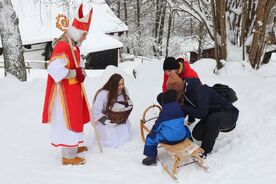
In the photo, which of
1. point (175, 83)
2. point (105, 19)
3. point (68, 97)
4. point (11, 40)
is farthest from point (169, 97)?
point (105, 19)

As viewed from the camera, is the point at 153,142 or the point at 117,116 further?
the point at 117,116

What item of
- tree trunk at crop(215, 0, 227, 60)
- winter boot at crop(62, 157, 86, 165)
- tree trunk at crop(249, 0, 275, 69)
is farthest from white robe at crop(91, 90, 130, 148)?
tree trunk at crop(249, 0, 275, 69)

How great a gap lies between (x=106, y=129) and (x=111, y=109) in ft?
1.05

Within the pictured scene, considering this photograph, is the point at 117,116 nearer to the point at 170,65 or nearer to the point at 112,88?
the point at 112,88

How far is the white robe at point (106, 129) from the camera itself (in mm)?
5078

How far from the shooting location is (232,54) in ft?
25.3

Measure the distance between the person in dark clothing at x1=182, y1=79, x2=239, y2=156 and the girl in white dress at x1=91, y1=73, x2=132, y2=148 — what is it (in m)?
1.01

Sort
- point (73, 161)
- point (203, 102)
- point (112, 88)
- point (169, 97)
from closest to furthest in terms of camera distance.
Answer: point (169, 97), point (203, 102), point (73, 161), point (112, 88)

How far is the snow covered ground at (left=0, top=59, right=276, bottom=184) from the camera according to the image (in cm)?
425

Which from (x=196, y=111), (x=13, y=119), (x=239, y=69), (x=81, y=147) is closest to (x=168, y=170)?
(x=196, y=111)

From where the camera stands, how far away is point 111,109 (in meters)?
5.11

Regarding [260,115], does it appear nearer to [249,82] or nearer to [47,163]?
[249,82]

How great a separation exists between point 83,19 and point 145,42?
2258 cm

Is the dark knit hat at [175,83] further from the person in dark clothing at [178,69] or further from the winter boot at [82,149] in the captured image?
the winter boot at [82,149]
